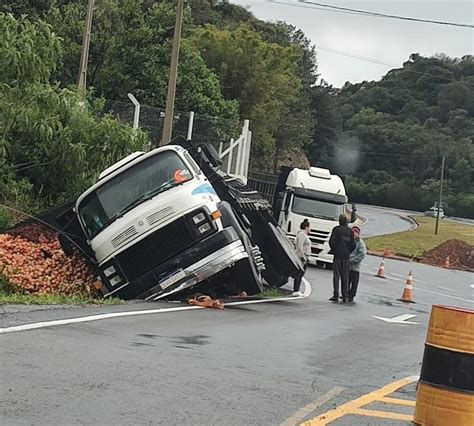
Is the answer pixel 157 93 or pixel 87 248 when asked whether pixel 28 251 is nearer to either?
pixel 87 248

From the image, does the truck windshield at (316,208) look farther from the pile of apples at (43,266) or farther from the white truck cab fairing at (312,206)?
the pile of apples at (43,266)

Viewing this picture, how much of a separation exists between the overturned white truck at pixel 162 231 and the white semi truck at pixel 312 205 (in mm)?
13958

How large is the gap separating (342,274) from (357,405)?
10.9m

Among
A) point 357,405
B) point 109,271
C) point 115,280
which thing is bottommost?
point 115,280

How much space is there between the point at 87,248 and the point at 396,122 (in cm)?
9418

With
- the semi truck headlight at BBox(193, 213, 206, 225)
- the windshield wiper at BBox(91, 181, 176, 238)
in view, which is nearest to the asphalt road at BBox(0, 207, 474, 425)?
the semi truck headlight at BBox(193, 213, 206, 225)

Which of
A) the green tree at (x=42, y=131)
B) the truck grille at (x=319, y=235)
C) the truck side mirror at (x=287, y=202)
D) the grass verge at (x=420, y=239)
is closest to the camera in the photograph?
the green tree at (x=42, y=131)

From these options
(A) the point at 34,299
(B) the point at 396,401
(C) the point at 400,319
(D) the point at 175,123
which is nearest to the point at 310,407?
(B) the point at 396,401

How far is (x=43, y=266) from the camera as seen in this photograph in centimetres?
1598

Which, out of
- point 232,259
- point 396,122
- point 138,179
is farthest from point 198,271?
point 396,122

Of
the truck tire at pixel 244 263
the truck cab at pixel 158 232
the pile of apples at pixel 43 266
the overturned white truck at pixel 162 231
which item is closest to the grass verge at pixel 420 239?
the truck tire at pixel 244 263

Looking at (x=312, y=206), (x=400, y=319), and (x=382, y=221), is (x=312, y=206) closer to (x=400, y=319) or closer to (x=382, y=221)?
(x=400, y=319)

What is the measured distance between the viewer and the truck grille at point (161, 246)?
1486 cm

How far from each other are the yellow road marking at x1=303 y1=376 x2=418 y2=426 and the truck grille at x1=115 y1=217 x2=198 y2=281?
5968mm
